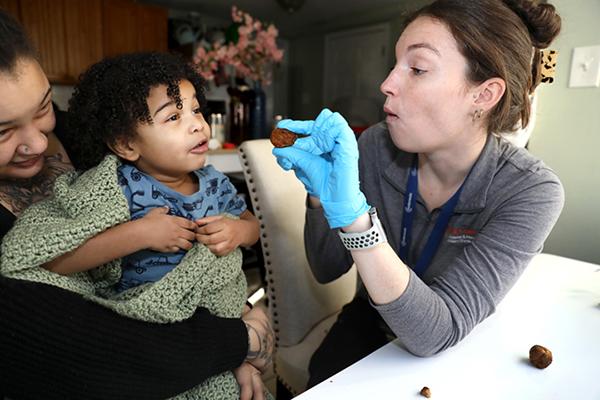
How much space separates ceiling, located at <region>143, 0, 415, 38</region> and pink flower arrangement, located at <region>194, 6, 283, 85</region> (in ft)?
8.00

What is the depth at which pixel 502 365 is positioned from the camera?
0.67 metres

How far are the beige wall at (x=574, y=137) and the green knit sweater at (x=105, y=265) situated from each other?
1398 mm

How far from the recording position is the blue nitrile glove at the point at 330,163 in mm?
671

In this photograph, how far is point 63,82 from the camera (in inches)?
162

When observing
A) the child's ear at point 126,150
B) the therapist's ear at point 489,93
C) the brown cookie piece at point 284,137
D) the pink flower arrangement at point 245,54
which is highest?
the pink flower arrangement at point 245,54

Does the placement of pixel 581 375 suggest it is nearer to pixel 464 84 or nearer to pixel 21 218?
pixel 464 84

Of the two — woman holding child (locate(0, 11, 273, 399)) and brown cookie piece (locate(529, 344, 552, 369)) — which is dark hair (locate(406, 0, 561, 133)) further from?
woman holding child (locate(0, 11, 273, 399))

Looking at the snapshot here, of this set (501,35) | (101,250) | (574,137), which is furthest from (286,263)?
(574,137)

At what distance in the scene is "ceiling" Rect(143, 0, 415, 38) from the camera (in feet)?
16.2

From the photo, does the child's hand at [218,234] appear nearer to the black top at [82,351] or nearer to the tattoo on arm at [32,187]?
the black top at [82,351]

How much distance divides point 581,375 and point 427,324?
0.25 metres

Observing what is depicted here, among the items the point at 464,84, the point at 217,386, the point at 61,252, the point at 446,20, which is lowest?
the point at 217,386

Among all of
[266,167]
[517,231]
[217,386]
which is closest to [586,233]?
[517,231]

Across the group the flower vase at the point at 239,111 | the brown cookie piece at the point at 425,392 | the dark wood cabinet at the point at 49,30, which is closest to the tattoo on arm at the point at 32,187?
the brown cookie piece at the point at 425,392
